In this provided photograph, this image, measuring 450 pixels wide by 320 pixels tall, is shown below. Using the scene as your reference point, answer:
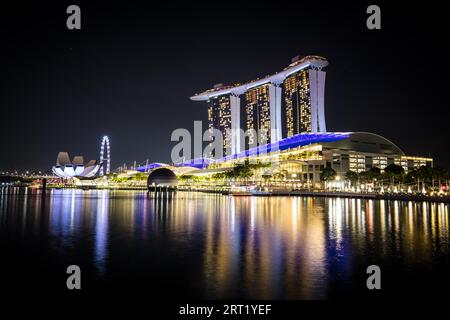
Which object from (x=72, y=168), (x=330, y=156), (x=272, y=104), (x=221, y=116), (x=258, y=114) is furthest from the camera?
(x=221, y=116)

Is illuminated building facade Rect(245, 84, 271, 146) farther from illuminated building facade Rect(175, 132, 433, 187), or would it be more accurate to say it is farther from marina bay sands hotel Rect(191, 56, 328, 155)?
illuminated building facade Rect(175, 132, 433, 187)

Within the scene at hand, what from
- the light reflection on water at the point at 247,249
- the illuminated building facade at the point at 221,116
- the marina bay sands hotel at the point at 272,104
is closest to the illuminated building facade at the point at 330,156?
the marina bay sands hotel at the point at 272,104

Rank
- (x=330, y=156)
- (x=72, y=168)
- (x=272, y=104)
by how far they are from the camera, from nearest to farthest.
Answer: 1. (x=330, y=156)
2. (x=272, y=104)
3. (x=72, y=168)

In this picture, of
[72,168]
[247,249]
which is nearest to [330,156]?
[247,249]

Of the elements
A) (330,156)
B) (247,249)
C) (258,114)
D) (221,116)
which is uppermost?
(221,116)

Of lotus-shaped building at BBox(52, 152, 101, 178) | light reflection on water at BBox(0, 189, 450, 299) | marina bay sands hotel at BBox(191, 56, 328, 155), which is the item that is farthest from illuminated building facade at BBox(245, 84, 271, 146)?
light reflection on water at BBox(0, 189, 450, 299)

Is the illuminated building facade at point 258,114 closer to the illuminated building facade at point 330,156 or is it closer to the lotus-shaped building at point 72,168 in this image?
the illuminated building facade at point 330,156

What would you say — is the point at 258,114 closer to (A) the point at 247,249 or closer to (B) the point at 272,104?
(B) the point at 272,104
